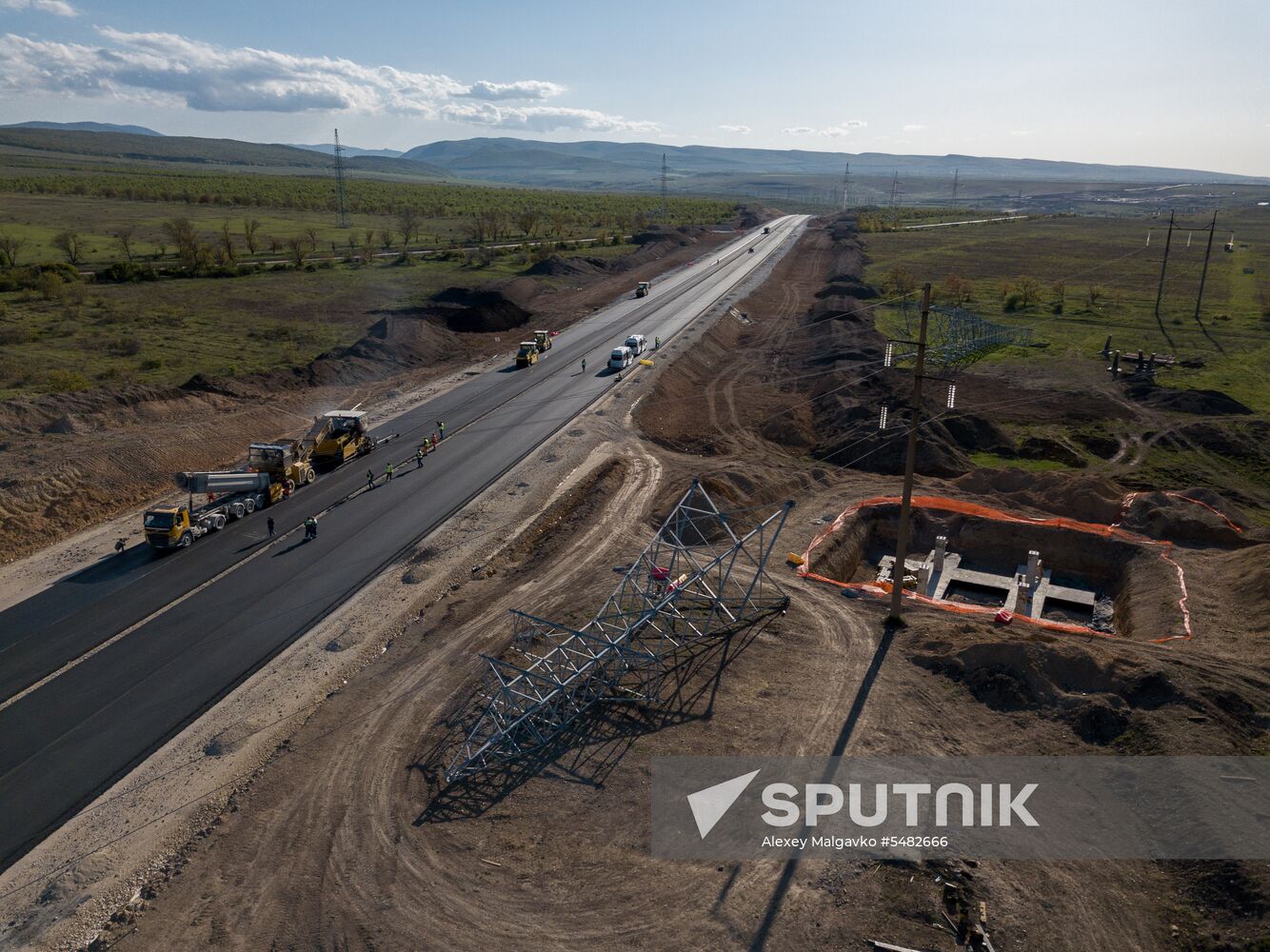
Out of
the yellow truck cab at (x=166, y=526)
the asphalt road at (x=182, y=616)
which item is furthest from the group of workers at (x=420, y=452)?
the yellow truck cab at (x=166, y=526)

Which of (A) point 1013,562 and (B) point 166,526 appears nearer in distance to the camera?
(B) point 166,526

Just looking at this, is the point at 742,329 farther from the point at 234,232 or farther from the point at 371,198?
the point at 371,198

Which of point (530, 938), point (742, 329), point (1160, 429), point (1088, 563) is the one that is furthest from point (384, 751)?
point (742, 329)

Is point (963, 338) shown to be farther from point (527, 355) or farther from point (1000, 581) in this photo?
point (1000, 581)

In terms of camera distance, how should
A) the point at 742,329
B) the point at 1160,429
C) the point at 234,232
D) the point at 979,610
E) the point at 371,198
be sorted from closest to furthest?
the point at 979,610 < the point at 1160,429 < the point at 742,329 < the point at 234,232 < the point at 371,198

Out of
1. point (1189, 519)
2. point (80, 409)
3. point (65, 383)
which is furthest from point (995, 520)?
point (65, 383)

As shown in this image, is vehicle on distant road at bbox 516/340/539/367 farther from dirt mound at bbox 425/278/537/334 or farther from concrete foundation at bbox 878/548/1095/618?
concrete foundation at bbox 878/548/1095/618
